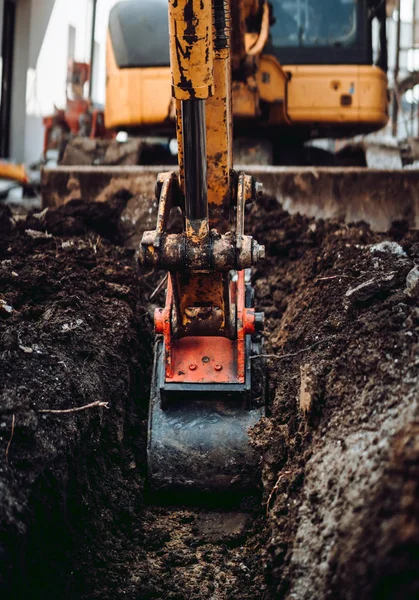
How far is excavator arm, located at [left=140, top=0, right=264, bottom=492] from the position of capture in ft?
9.11

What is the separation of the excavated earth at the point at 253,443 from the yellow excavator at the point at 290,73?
1878 millimetres

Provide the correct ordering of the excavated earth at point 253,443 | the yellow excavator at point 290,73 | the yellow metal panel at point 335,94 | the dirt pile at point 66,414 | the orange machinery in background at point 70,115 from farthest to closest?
the orange machinery in background at point 70,115, the yellow metal panel at point 335,94, the yellow excavator at point 290,73, the dirt pile at point 66,414, the excavated earth at point 253,443

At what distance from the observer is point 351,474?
2137mm

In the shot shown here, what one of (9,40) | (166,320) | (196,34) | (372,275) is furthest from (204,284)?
(9,40)

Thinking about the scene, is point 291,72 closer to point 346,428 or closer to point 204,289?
point 204,289

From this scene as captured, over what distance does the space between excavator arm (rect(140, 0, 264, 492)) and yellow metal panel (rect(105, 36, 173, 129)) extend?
2348 mm

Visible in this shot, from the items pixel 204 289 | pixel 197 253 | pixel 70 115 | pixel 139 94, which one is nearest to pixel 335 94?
pixel 139 94

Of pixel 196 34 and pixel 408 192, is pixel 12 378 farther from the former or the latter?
pixel 408 192

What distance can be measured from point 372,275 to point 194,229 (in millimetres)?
879

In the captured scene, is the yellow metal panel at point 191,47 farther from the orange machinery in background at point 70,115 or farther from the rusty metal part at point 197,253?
the orange machinery in background at point 70,115

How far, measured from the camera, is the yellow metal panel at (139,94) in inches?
211

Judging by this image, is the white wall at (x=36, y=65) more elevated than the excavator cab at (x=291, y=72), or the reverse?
the white wall at (x=36, y=65)

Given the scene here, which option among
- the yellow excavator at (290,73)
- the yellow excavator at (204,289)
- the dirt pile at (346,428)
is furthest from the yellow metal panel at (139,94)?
the dirt pile at (346,428)

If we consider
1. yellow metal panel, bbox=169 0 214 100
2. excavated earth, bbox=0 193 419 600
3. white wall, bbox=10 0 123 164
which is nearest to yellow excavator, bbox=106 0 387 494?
yellow metal panel, bbox=169 0 214 100
